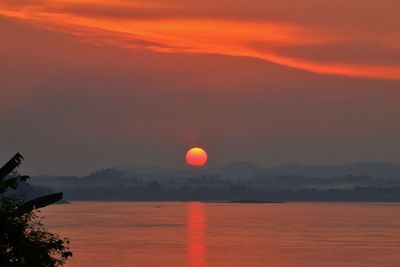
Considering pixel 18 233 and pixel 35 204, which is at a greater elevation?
pixel 35 204

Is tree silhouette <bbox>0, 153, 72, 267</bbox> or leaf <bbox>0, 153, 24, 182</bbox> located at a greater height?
leaf <bbox>0, 153, 24, 182</bbox>

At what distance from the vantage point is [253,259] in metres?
155

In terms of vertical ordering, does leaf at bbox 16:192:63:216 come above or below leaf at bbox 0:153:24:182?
below

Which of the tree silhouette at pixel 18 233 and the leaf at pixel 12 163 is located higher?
the leaf at pixel 12 163

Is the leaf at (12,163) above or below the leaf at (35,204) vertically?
above

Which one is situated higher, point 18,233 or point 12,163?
point 12,163

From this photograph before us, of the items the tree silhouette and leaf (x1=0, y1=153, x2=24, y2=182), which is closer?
the tree silhouette

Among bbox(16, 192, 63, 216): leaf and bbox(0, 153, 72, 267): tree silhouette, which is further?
bbox(16, 192, 63, 216): leaf

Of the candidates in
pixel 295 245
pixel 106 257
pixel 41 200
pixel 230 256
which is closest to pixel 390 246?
pixel 295 245

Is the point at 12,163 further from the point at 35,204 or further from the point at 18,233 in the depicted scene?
the point at 18,233

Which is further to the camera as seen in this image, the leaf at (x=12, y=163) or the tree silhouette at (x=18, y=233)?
the leaf at (x=12, y=163)

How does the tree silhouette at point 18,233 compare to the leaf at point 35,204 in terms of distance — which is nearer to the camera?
the tree silhouette at point 18,233

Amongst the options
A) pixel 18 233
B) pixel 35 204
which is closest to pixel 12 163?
pixel 35 204

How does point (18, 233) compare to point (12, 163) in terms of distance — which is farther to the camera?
point (12, 163)
